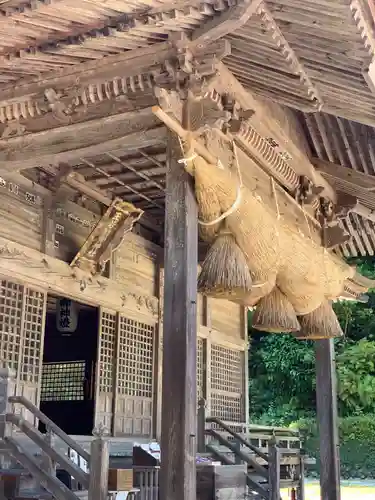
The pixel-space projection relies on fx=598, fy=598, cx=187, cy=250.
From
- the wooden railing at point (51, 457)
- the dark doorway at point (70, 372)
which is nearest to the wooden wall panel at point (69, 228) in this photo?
the dark doorway at point (70, 372)

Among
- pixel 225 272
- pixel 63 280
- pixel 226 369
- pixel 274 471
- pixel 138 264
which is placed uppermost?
pixel 138 264

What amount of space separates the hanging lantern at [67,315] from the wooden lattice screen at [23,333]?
184 cm

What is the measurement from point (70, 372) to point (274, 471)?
16.0ft

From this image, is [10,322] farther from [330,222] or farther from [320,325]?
[330,222]

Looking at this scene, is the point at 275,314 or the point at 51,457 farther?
the point at 275,314

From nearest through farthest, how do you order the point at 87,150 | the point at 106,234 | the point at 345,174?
the point at 87,150 → the point at 345,174 → the point at 106,234

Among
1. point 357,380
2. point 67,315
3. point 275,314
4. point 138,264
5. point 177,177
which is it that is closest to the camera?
point 177,177

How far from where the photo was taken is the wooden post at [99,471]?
5.35 metres

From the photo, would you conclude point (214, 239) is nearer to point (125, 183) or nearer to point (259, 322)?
point (259, 322)

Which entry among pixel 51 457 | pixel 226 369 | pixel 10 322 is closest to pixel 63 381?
pixel 226 369

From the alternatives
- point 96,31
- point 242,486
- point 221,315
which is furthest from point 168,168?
point 221,315

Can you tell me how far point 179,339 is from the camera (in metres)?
4.75

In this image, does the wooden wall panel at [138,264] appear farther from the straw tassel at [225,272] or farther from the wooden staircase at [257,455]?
the straw tassel at [225,272]

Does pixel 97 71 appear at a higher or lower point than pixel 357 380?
higher
